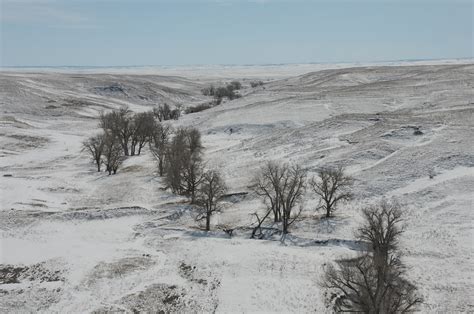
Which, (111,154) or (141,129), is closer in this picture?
(111,154)

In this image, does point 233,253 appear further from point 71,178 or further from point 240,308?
point 71,178

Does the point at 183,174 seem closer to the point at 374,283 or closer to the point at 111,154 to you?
the point at 111,154

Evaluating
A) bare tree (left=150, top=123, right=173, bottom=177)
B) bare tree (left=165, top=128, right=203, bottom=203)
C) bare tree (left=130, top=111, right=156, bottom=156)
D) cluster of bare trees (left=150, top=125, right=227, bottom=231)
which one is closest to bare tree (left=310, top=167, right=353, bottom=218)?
cluster of bare trees (left=150, top=125, right=227, bottom=231)

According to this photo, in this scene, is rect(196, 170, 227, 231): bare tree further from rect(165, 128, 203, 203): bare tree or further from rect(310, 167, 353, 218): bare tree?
rect(310, 167, 353, 218): bare tree

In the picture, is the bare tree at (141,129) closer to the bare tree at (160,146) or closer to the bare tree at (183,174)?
the bare tree at (160,146)

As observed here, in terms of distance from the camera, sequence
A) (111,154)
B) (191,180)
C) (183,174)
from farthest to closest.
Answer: (111,154) → (183,174) → (191,180)

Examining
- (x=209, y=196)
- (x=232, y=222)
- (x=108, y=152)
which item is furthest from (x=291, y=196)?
(x=108, y=152)

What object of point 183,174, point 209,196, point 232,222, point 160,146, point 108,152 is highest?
point 160,146

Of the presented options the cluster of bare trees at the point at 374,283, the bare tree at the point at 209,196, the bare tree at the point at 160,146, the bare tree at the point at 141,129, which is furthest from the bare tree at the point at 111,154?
the cluster of bare trees at the point at 374,283
